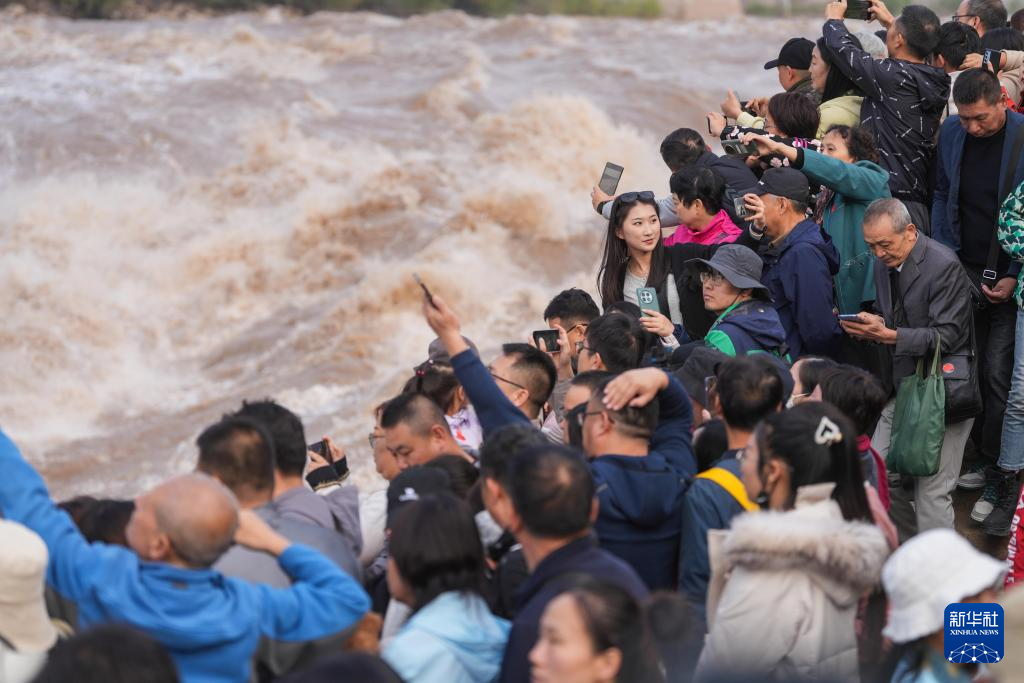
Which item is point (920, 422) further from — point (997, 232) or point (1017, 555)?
point (997, 232)

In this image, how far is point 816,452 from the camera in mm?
3350

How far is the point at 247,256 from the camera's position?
17828 millimetres

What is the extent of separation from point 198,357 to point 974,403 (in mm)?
11753

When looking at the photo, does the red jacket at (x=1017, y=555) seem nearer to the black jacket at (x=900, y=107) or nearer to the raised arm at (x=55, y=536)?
the black jacket at (x=900, y=107)

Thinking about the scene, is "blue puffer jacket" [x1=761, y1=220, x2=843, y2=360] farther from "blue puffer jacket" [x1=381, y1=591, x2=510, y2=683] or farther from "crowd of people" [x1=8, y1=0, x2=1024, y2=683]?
"blue puffer jacket" [x1=381, y1=591, x2=510, y2=683]

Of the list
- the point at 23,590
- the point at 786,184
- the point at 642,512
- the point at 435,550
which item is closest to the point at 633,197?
the point at 786,184

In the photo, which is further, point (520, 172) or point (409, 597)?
point (520, 172)

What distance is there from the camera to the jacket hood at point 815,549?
316 cm

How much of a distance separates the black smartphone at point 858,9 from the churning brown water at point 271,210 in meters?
6.53

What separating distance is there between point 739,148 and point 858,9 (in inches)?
51.6

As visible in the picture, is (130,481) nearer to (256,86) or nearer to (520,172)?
(520,172)

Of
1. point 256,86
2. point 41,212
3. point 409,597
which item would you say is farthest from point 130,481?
point 256,86

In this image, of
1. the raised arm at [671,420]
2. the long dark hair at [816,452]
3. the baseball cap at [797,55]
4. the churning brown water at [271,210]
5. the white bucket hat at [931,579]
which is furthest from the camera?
the churning brown water at [271,210]

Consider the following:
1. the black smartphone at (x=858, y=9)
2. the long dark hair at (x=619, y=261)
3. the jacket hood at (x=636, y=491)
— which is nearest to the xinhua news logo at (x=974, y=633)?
the jacket hood at (x=636, y=491)
